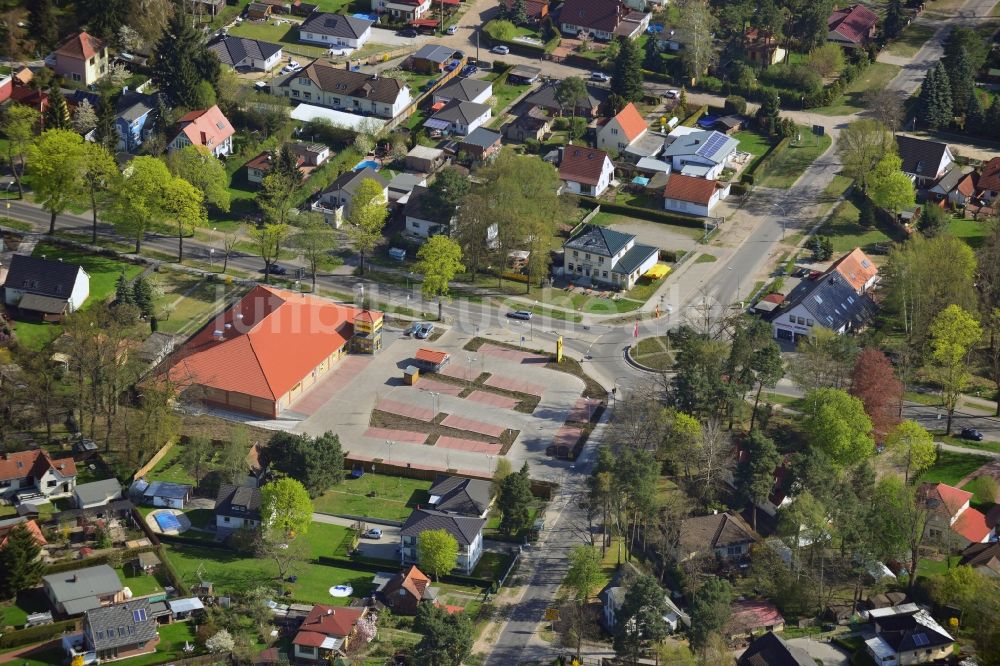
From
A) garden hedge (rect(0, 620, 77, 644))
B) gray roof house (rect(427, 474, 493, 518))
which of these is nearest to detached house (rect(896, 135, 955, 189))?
gray roof house (rect(427, 474, 493, 518))

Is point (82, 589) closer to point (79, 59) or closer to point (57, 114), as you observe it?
point (57, 114)

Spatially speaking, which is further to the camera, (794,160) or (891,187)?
(794,160)

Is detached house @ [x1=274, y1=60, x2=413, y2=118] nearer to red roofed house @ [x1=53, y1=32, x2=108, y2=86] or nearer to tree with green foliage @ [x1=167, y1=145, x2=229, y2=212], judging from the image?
red roofed house @ [x1=53, y1=32, x2=108, y2=86]

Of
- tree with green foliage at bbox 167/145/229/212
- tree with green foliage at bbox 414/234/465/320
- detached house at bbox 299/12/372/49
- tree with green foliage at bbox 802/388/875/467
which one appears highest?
detached house at bbox 299/12/372/49

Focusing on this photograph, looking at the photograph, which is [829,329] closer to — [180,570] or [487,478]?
[487,478]

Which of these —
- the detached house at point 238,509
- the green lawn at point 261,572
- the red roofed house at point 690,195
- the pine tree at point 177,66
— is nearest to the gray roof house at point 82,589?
the green lawn at point 261,572

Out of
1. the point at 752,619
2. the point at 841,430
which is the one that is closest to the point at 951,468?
the point at 841,430
